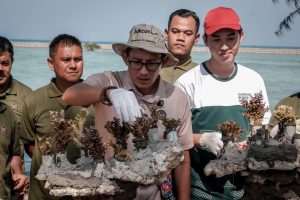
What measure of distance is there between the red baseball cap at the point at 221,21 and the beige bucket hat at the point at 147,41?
0.65m

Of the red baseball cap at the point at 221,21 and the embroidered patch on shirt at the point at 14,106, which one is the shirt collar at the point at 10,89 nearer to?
the embroidered patch on shirt at the point at 14,106

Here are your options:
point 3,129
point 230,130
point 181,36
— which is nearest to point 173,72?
point 181,36

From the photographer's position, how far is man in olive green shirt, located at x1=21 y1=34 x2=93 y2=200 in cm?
430

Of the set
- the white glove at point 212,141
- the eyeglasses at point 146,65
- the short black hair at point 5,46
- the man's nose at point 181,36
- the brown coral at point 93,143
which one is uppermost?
the man's nose at point 181,36

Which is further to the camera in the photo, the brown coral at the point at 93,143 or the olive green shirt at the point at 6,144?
the olive green shirt at the point at 6,144

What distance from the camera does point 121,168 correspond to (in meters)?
2.96

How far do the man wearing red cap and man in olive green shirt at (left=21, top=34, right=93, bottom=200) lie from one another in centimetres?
93

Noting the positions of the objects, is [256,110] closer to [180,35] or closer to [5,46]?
[180,35]

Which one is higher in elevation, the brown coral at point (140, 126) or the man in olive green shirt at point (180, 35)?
the man in olive green shirt at point (180, 35)

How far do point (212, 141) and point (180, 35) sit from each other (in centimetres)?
162

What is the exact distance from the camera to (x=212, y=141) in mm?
3562

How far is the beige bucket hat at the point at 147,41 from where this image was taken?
10.6 ft

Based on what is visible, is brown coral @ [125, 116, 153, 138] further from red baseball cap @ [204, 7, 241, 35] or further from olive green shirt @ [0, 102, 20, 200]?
olive green shirt @ [0, 102, 20, 200]

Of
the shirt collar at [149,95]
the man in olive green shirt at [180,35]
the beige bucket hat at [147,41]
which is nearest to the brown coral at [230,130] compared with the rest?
the shirt collar at [149,95]
